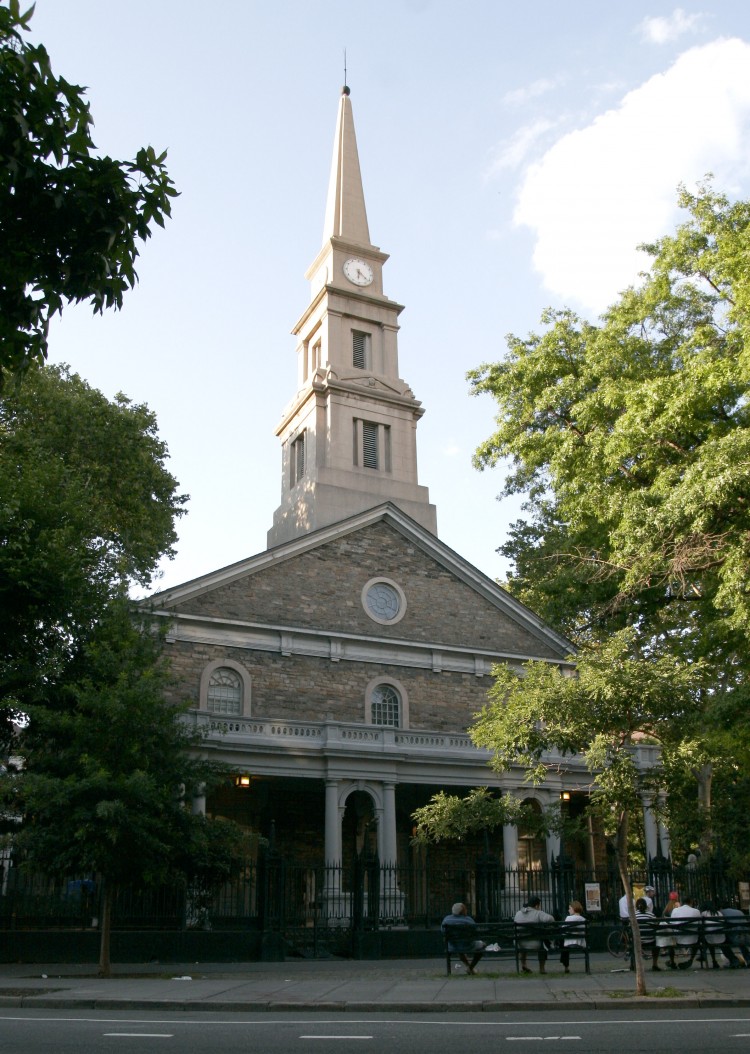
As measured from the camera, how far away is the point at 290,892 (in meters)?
23.3

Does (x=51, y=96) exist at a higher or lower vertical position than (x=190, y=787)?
higher

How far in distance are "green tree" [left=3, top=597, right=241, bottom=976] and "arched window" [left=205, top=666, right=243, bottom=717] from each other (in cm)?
740

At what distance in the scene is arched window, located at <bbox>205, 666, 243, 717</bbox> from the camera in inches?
1105

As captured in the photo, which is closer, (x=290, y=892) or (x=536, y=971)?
(x=536, y=971)

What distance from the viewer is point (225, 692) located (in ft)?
93.0

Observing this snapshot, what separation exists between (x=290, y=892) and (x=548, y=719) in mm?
10400

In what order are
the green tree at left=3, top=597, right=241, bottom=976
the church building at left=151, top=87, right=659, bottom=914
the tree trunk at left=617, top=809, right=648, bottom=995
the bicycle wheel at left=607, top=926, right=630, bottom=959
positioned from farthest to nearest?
the church building at left=151, top=87, right=659, bottom=914
the bicycle wheel at left=607, top=926, right=630, bottom=959
the green tree at left=3, top=597, right=241, bottom=976
the tree trunk at left=617, top=809, right=648, bottom=995

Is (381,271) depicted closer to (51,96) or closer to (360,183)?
(360,183)

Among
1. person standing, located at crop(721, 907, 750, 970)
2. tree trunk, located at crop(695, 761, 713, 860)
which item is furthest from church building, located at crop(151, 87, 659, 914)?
person standing, located at crop(721, 907, 750, 970)

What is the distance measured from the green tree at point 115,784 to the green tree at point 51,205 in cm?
1132

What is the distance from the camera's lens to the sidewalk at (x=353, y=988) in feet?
41.4

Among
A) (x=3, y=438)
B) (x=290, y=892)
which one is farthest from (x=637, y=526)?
(x=3, y=438)

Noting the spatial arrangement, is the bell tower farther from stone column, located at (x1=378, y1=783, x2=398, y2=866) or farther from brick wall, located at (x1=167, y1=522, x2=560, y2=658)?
stone column, located at (x1=378, y1=783, x2=398, y2=866)

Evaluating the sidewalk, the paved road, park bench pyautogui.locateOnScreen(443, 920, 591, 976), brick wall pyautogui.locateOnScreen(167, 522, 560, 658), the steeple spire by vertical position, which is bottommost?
the sidewalk
